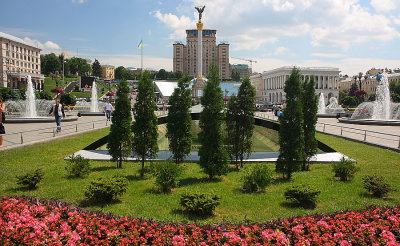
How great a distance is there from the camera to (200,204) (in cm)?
659

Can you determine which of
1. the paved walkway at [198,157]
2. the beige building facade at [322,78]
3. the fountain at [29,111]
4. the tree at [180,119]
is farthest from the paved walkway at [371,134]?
the beige building facade at [322,78]

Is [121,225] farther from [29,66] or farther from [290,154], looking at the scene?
[29,66]

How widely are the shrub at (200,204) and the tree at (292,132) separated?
359 cm

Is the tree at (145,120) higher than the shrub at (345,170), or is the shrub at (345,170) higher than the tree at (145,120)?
the tree at (145,120)

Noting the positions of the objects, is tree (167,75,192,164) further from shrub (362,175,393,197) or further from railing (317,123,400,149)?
railing (317,123,400,149)

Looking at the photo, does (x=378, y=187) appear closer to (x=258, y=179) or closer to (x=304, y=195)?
(x=304, y=195)

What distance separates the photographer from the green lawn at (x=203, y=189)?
683 cm

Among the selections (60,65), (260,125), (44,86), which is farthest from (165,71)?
(260,125)

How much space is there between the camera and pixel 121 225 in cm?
546

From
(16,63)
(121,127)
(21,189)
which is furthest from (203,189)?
(16,63)

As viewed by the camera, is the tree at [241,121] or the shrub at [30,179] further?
the tree at [241,121]

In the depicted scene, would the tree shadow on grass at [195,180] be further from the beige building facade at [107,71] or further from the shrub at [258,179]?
the beige building facade at [107,71]

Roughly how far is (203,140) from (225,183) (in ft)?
4.80

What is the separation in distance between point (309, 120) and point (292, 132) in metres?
1.68
